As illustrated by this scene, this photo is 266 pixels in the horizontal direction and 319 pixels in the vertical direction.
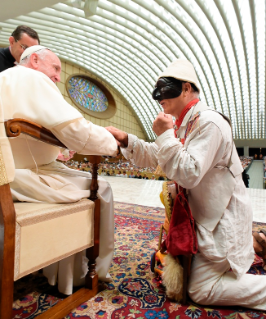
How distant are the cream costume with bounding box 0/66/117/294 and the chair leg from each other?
0.32 metres

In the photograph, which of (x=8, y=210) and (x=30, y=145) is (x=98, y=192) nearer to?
(x=30, y=145)

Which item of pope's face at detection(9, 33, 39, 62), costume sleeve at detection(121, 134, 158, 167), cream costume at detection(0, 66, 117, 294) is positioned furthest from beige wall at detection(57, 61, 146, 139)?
cream costume at detection(0, 66, 117, 294)

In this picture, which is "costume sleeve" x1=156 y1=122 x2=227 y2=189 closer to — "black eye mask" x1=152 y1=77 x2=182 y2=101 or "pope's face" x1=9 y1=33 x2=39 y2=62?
"black eye mask" x1=152 y1=77 x2=182 y2=101

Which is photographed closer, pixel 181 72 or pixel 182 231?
pixel 182 231

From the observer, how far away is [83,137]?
1286mm

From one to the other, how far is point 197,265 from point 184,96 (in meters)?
1.12

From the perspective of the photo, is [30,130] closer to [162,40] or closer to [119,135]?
[119,135]

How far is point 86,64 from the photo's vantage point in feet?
63.5

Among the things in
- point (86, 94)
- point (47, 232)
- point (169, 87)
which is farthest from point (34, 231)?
point (86, 94)

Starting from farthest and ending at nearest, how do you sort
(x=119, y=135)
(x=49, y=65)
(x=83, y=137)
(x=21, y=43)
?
(x=21, y=43) < (x=119, y=135) < (x=49, y=65) < (x=83, y=137)

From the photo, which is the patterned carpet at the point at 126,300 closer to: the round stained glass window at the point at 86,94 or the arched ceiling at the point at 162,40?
the arched ceiling at the point at 162,40

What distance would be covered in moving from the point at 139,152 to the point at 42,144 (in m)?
0.81

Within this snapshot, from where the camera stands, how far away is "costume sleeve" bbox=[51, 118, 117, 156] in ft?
4.07

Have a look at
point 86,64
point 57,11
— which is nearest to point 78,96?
point 86,64
